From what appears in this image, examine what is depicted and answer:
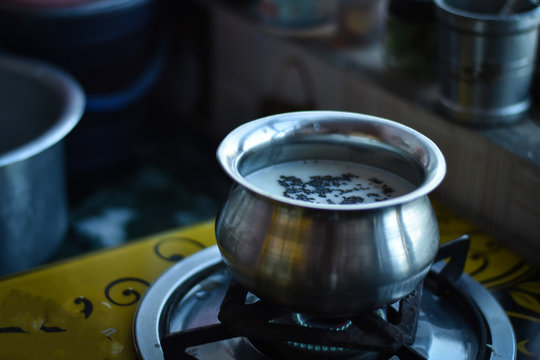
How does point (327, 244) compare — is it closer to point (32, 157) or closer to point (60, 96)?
point (32, 157)

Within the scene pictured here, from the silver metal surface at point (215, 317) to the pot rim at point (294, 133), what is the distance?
0.20 metres

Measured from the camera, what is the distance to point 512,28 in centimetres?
113

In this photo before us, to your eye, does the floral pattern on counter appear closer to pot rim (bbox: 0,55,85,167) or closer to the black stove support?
the black stove support

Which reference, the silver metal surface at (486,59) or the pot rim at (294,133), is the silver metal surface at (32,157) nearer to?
the pot rim at (294,133)

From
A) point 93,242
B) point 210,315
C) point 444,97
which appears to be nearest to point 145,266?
point 210,315

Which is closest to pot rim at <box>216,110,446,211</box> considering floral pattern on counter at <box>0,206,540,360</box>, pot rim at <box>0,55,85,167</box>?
floral pattern on counter at <box>0,206,540,360</box>

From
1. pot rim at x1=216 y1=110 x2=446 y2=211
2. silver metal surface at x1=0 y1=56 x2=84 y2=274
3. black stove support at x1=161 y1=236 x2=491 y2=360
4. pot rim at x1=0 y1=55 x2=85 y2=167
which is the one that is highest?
pot rim at x1=216 y1=110 x2=446 y2=211

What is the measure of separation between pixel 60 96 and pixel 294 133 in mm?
791

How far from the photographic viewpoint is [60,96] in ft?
4.82

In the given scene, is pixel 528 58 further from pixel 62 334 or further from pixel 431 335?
pixel 62 334

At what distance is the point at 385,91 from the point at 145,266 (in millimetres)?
675

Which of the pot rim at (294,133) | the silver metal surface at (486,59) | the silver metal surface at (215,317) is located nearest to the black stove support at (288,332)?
the silver metal surface at (215,317)

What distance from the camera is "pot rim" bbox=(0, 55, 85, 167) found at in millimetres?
1232

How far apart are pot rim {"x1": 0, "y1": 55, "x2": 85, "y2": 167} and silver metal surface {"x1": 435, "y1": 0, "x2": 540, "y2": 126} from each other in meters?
0.73
